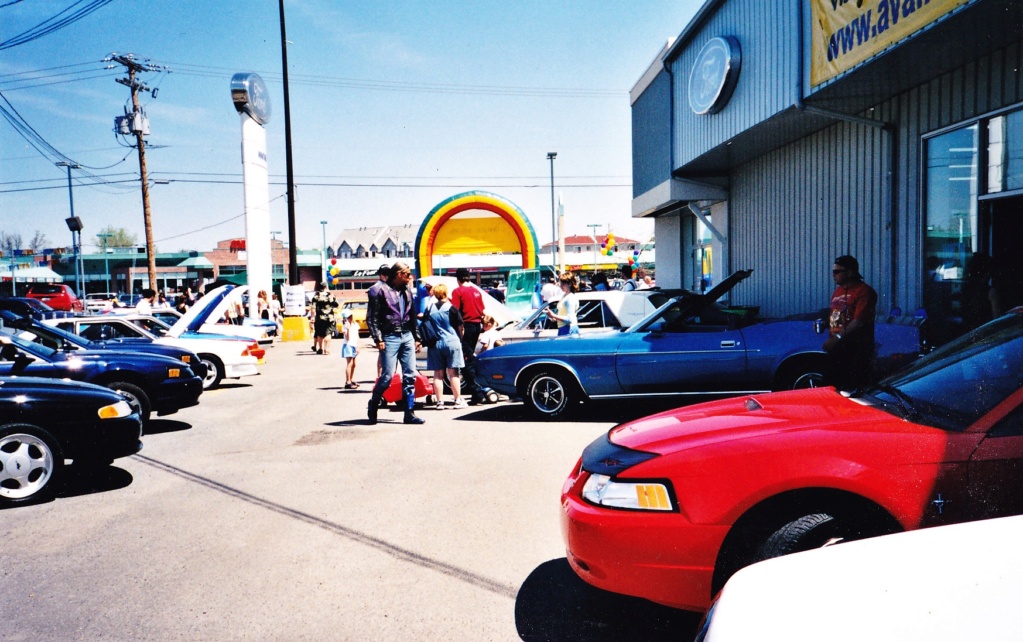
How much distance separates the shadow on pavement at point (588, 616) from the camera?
3174 millimetres

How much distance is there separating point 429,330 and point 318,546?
4797 mm

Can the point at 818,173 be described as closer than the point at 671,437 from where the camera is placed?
No

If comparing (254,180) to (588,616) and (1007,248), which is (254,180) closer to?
(1007,248)

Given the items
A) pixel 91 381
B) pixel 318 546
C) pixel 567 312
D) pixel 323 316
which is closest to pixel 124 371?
pixel 91 381

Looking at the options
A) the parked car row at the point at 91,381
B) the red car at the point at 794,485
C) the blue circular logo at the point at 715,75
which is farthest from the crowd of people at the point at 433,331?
the red car at the point at 794,485

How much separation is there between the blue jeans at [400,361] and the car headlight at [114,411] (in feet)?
9.37

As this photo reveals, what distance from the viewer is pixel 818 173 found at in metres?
11.0

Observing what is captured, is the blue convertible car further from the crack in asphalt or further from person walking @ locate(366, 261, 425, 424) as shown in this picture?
the crack in asphalt

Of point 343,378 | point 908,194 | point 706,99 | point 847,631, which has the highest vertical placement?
point 706,99

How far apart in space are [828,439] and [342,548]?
2.89 metres

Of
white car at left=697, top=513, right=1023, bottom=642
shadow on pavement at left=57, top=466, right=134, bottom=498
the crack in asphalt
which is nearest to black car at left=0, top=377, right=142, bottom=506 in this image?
shadow on pavement at left=57, top=466, right=134, bottom=498

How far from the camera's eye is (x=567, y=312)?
30.6ft

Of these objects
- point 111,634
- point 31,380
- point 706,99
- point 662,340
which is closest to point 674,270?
point 706,99

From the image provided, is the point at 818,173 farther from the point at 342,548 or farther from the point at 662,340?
the point at 342,548
